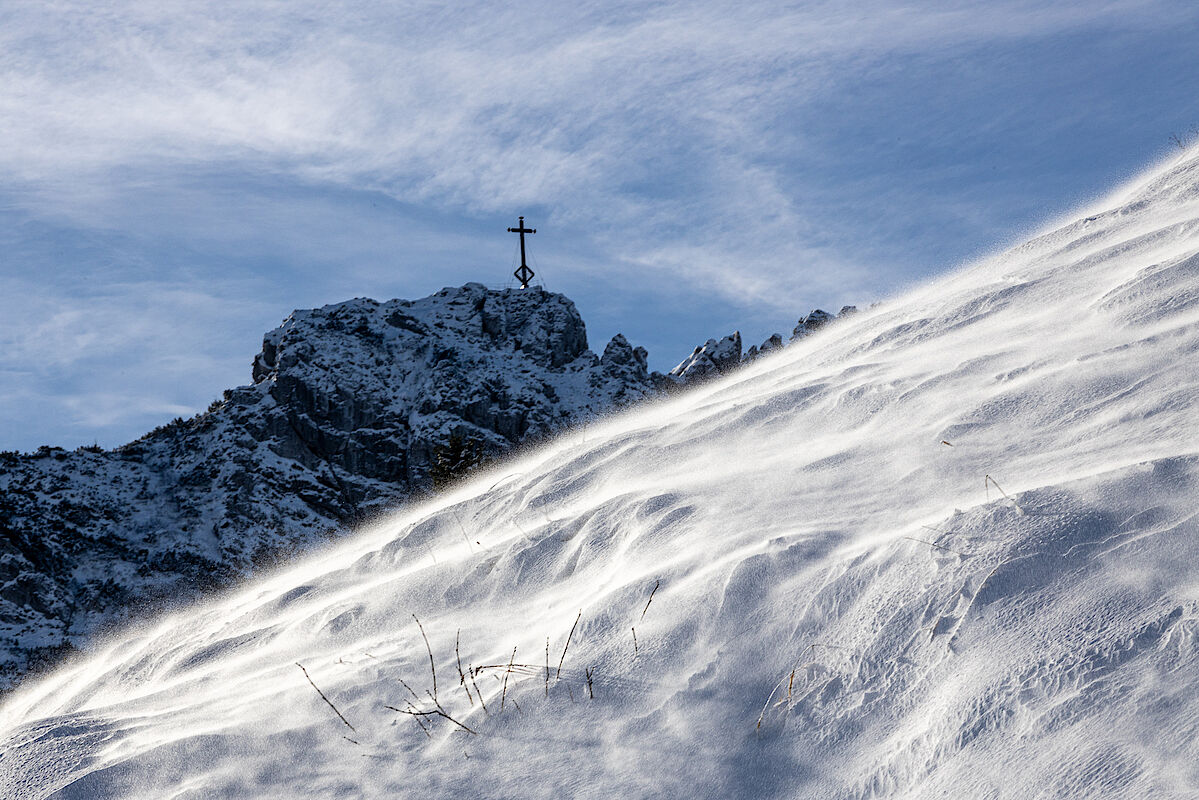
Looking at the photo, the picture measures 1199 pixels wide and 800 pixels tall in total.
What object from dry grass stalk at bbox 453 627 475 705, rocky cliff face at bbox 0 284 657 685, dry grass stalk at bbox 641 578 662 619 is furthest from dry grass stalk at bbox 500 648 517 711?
rocky cliff face at bbox 0 284 657 685

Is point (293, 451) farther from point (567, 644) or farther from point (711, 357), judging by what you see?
point (567, 644)

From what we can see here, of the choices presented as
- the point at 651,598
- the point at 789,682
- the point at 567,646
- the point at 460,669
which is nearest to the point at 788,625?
the point at 789,682

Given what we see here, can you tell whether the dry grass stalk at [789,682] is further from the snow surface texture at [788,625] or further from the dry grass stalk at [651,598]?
the dry grass stalk at [651,598]

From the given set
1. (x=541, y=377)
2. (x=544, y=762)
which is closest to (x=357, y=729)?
(x=544, y=762)

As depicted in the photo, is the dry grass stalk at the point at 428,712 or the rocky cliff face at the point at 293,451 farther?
the rocky cliff face at the point at 293,451

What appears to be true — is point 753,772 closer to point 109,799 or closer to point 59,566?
point 109,799

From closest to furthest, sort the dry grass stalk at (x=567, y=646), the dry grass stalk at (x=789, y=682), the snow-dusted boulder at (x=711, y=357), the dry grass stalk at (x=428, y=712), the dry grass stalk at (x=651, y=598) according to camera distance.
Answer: the dry grass stalk at (x=789, y=682), the dry grass stalk at (x=428, y=712), the dry grass stalk at (x=567, y=646), the dry grass stalk at (x=651, y=598), the snow-dusted boulder at (x=711, y=357)

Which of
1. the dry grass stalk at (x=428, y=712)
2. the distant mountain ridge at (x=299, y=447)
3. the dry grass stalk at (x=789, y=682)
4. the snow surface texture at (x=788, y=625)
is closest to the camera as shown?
the snow surface texture at (x=788, y=625)

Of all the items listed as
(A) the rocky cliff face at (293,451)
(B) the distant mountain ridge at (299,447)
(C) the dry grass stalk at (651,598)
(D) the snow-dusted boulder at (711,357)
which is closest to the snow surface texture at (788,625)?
(C) the dry grass stalk at (651,598)

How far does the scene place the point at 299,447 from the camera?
62.1m

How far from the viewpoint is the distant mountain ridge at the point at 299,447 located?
5050cm

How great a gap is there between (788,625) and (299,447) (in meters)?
61.6

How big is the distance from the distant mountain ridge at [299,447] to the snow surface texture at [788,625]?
4479cm

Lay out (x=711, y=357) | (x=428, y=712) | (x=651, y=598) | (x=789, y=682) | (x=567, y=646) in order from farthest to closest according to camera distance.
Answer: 1. (x=711, y=357)
2. (x=651, y=598)
3. (x=567, y=646)
4. (x=428, y=712)
5. (x=789, y=682)
